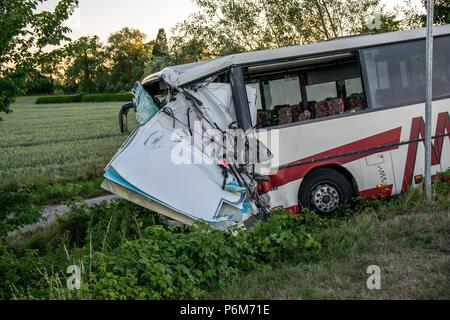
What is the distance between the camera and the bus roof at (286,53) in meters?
8.12

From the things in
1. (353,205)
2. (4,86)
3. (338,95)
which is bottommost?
(353,205)

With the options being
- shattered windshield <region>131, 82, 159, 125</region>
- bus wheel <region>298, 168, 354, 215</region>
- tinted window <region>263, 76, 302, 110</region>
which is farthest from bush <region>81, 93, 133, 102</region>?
bus wheel <region>298, 168, 354, 215</region>

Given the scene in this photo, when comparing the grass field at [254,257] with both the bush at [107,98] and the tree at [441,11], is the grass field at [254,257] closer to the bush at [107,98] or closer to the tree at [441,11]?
the tree at [441,11]

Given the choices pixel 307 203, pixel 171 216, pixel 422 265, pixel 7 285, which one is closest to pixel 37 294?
pixel 7 285

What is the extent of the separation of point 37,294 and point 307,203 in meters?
4.15

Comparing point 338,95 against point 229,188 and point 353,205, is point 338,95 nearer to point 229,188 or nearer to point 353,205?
point 353,205

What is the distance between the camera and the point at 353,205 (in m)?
8.54

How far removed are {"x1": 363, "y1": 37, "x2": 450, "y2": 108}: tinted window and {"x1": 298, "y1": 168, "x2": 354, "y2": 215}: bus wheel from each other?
129 centimetres

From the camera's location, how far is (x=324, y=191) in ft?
27.3

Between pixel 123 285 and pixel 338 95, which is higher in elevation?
pixel 338 95

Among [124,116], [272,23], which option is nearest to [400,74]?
[124,116]

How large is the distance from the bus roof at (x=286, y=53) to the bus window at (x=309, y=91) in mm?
298

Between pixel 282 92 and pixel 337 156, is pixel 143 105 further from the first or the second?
pixel 337 156

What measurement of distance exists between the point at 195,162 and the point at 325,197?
6.94ft
